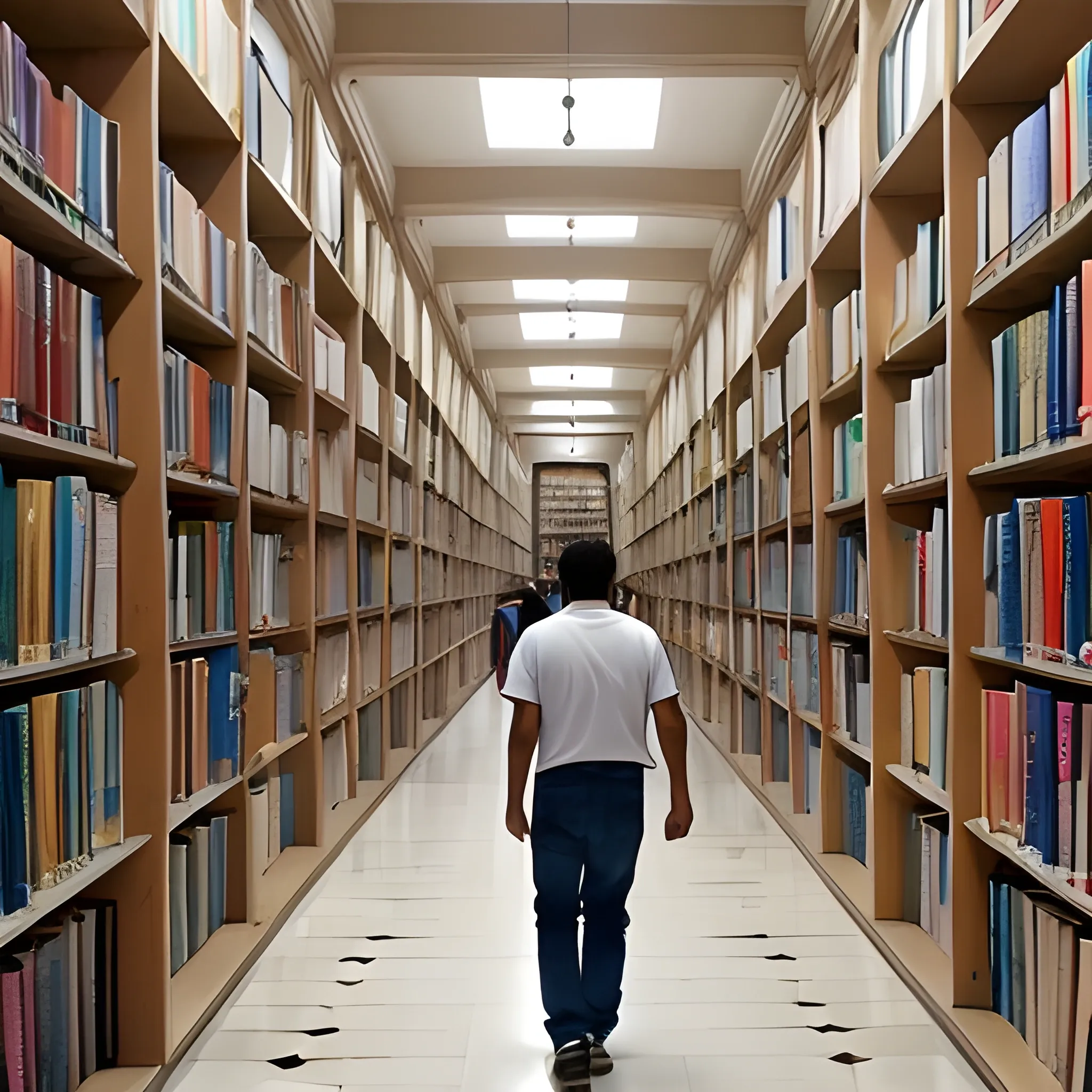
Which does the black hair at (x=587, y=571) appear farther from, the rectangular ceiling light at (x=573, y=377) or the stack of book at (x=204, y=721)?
the rectangular ceiling light at (x=573, y=377)

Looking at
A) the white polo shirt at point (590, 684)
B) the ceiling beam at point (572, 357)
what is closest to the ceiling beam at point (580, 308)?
the ceiling beam at point (572, 357)

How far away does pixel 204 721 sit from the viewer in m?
2.68

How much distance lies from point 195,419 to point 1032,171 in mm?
2048

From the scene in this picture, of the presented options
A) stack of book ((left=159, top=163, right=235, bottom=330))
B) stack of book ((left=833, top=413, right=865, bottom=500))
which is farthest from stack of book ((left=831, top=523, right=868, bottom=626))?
stack of book ((left=159, top=163, right=235, bottom=330))

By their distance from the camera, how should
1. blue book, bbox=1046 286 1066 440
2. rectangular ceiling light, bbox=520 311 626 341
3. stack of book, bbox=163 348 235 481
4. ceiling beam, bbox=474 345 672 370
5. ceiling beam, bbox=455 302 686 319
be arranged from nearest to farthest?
blue book, bbox=1046 286 1066 440, stack of book, bbox=163 348 235 481, ceiling beam, bbox=455 302 686 319, rectangular ceiling light, bbox=520 311 626 341, ceiling beam, bbox=474 345 672 370

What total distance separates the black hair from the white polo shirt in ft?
0.23

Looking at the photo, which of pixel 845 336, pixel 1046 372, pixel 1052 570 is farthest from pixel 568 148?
pixel 1052 570

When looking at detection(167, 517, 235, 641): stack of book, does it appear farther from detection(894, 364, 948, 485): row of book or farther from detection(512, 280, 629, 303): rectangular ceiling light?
detection(512, 280, 629, 303): rectangular ceiling light

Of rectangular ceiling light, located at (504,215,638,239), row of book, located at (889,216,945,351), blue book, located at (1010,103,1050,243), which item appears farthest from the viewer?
rectangular ceiling light, located at (504,215,638,239)

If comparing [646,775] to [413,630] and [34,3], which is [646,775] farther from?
[34,3]

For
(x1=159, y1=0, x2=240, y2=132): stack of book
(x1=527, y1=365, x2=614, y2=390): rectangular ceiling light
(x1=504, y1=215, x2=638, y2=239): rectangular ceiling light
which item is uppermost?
(x1=504, y1=215, x2=638, y2=239): rectangular ceiling light

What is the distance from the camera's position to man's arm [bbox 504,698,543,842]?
2.23m

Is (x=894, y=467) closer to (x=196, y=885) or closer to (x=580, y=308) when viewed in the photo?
(x=196, y=885)

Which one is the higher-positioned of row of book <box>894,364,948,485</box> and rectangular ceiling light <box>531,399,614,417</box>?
rectangular ceiling light <box>531,399,614,417</box>
